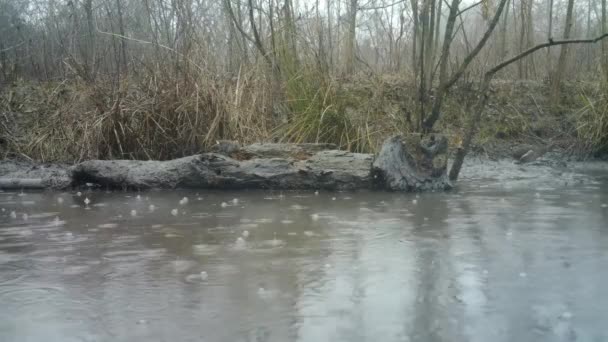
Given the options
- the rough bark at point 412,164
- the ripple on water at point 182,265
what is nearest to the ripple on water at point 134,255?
the ripple on water at point 182,265

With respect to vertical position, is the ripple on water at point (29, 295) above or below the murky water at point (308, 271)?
above

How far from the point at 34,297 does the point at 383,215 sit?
2.58 metres

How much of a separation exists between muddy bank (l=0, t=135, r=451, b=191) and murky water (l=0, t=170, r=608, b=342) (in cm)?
74

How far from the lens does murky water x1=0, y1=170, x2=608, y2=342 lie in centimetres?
243

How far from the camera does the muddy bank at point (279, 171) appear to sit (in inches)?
239

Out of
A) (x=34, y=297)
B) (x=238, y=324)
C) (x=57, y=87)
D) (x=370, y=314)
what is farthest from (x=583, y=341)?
(x=57, y=87)

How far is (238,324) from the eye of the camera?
245cm

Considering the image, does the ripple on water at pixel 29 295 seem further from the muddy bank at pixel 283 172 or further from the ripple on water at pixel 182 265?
the muddy bank at pixel 283 172

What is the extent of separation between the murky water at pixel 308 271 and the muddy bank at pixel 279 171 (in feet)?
2.43

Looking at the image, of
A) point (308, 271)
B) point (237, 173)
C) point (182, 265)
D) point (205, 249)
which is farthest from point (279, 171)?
point (308, 271)

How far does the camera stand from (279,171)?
245 inches

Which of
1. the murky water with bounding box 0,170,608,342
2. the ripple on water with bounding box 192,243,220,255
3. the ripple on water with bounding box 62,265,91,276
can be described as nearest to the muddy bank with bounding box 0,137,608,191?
the murky water with bounding box 0,170,608,342

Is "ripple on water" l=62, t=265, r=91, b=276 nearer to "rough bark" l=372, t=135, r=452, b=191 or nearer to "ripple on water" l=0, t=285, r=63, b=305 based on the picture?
"ripple on water" l=0, t=285, r=63, b=305

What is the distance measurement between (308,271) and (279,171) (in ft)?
10.1
